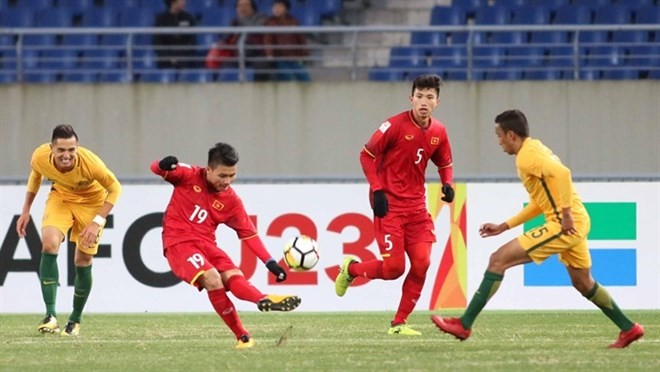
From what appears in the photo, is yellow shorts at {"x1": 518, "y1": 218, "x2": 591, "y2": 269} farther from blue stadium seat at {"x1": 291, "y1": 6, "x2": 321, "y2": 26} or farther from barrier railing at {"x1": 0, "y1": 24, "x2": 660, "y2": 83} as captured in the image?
blue stadium seat at {"x1": 291, "y1": 6, "x2": 321, "y2": 26}

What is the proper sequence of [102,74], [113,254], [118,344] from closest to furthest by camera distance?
[118,344]
[113,254]
[102,74]

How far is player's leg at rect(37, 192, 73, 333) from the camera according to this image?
44.3ft

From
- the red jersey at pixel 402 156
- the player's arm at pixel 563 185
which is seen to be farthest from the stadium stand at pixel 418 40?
the player's arm at pixel 563 185

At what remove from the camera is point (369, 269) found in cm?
1304

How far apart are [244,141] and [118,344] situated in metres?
8.43

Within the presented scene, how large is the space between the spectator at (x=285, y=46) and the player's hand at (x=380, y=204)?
7.98 m

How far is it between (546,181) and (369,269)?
2531 millimetres

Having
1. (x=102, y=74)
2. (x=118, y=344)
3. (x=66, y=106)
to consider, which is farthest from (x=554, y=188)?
(x=102, y=74)

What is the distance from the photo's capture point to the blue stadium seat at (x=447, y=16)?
22.3m

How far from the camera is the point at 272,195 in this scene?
17.3 m

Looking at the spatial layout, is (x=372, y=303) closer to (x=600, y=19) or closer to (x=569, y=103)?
(x=569, y=103)

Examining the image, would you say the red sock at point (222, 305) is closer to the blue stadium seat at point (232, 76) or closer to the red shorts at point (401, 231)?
the red shorts at point (401, 231)

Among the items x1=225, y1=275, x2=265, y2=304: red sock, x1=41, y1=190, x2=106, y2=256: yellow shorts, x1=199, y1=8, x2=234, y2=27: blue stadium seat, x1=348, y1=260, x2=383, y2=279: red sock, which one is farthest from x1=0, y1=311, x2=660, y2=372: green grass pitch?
x1=199, y1=8, x2=234, y2=27: blue stadium seat

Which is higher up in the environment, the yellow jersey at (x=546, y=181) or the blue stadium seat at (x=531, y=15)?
the blue stadium seat at (x=531, y=15)
